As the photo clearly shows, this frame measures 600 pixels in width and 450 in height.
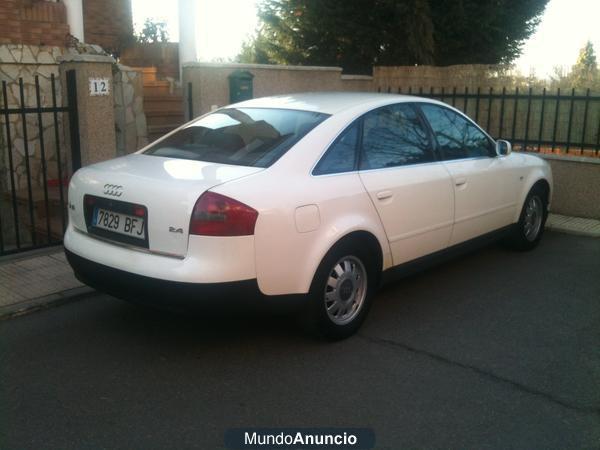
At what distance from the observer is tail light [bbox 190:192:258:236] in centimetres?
378

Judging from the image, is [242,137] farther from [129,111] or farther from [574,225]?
[129,111]

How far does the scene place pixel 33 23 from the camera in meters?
9.38

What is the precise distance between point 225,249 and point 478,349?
1862mm

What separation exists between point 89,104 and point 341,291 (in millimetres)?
3748

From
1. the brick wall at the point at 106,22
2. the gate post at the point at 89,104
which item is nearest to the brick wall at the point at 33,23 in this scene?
the brick wall at the point at 106,22

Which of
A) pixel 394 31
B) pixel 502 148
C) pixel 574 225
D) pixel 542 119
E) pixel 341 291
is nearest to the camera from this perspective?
pixel 341 291

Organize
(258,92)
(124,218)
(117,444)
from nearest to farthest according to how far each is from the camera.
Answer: (117,444), (124,218), (258,92)

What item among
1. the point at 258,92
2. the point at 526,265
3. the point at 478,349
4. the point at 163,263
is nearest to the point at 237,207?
the point at 163,263

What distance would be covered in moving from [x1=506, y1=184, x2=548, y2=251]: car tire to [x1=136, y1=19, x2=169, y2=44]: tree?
870cm

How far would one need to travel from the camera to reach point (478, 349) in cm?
439

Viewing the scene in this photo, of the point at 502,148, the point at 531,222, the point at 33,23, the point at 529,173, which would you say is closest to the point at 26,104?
the point at 33,23

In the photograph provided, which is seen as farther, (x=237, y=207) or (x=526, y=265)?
(x=526, y=265)

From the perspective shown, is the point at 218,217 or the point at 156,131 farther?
the point at 156,131

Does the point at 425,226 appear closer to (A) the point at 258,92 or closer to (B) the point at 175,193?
(B) the point at 175,193
